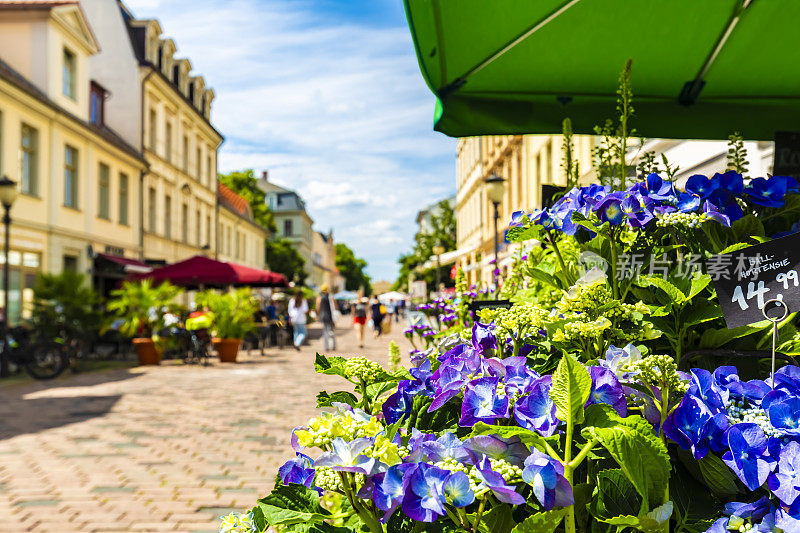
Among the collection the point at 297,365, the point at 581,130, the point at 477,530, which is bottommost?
the point at 297,365

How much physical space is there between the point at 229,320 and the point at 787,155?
14728 mm

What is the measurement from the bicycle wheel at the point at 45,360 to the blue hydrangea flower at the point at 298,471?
39.8ft

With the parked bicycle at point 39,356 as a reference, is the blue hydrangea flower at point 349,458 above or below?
above

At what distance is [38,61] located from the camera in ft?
57.4

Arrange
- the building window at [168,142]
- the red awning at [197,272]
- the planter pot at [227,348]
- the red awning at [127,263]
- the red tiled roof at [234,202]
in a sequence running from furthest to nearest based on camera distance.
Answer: the red tiled roof at [234,202], the building window at [168,142], the red awning at [127,263], the red awning at [197,272], the planter pot at [227,348]

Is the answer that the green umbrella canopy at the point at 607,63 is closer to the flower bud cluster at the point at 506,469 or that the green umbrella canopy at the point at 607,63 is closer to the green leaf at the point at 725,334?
the green leaf at the point at 725,334

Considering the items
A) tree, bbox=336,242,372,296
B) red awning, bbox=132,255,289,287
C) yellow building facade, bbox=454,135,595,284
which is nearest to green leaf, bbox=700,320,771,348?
yellow building facade, bbox=454,135,595,284

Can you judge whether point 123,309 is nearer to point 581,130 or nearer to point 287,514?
point 581,130

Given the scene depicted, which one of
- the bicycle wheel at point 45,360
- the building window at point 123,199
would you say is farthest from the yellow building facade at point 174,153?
the bicycle wheel at point 45,360

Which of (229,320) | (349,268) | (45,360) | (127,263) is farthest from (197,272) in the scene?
(349,268)

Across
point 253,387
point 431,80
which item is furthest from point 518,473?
point 253,387

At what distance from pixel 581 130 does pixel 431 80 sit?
74cm

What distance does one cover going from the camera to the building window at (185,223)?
3123cm

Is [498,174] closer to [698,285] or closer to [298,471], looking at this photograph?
[698,285]
